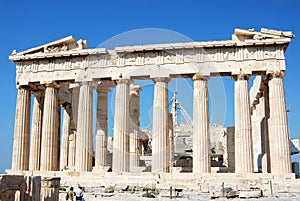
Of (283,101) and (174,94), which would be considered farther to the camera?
(174,94)

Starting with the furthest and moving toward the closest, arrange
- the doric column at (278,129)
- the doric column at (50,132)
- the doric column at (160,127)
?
1. the doric column at (50,132)
2. the doric column at (160,127)
3. the doric column at (278,129)

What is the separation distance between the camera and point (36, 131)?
3578 cm

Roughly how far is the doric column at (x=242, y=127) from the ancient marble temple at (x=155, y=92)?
70 mm

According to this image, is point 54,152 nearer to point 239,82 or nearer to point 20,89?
point 20,89

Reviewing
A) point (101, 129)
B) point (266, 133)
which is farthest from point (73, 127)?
point (266, 133)

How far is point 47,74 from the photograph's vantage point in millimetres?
34875

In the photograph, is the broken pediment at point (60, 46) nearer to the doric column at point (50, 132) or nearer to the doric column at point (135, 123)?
the doric column at point (50, 132)

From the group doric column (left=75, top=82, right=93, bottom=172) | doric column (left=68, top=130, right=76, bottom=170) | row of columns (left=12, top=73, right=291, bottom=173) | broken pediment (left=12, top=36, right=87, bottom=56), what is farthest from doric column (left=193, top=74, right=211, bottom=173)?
doric column (left=68, top=130, right=76, bottom=170)

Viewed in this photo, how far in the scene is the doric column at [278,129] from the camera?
2950cm

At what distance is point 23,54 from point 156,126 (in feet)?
43.1

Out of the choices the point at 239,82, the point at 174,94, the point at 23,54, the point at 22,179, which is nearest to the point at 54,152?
the point at 23,54

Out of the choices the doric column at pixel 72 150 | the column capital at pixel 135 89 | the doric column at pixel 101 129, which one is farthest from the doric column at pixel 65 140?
the column capital at pixel 135 89

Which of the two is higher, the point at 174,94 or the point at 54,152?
the point at 174,94

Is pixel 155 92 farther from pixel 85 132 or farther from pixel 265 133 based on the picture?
pixel 265 133
